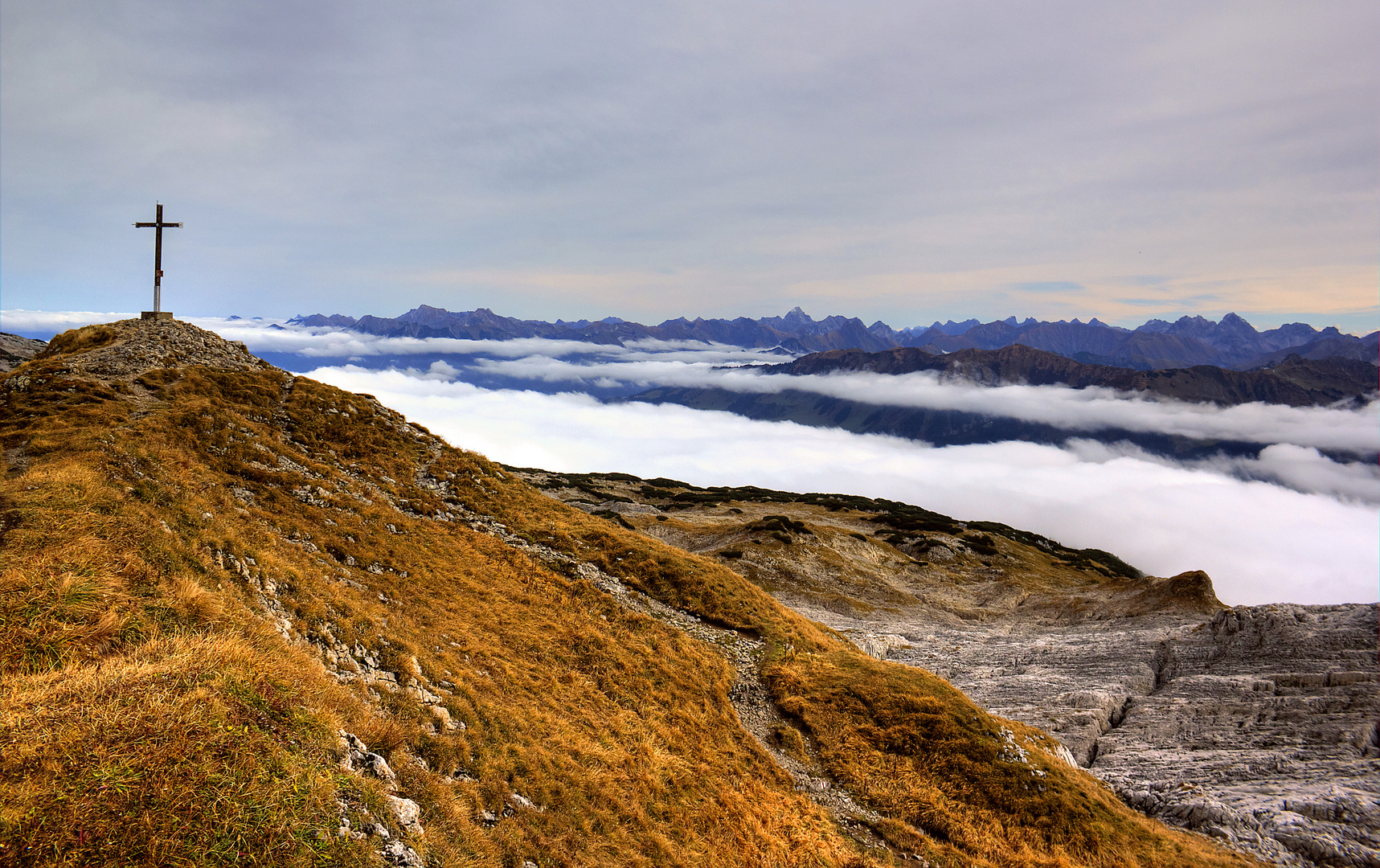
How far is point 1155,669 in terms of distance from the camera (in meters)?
44.7

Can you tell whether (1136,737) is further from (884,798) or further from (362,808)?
(362,808)

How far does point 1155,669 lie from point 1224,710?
865 cm

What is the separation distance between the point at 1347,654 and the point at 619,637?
163ft

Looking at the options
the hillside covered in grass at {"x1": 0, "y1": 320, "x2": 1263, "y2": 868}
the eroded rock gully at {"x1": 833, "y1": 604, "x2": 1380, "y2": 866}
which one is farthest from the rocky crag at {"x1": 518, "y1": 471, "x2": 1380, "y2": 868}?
the hillside covered in grass at {"x1": 0, "y1": 320, "x2": 1263, "y2": 868}

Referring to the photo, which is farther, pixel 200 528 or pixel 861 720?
pixel 861 720

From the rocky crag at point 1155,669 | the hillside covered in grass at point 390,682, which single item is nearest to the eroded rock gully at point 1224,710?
the rocky crag at point 1155,669

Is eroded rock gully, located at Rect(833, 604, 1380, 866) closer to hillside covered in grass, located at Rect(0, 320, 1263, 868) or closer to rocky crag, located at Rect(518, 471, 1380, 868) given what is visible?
rocky crag, located at Rect(518, 471, 1380, 868)

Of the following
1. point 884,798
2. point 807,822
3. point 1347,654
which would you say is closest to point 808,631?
point 884,798

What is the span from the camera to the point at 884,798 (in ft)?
69.7

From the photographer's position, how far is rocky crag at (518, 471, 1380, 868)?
26.8 meters

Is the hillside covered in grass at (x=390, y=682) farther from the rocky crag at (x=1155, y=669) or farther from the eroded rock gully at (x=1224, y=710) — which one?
the rocky crag at (x=1155, y=669)

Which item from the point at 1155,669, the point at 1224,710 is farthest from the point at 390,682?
the point at 1155,669

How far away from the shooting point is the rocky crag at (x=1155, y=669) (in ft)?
87.9

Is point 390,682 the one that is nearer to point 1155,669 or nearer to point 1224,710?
point 1224,710
